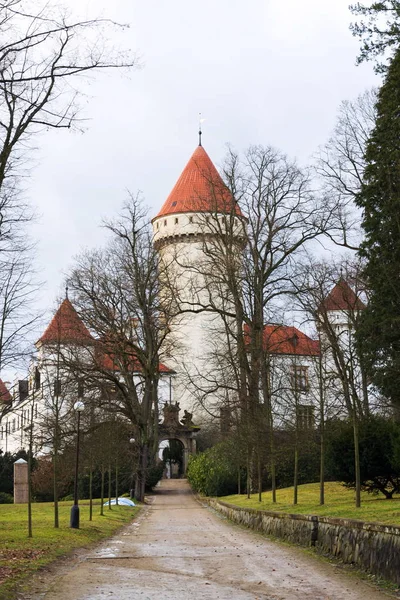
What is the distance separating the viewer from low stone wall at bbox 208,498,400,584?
12.6m

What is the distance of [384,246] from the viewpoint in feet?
79.9

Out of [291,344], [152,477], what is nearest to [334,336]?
[291,344]

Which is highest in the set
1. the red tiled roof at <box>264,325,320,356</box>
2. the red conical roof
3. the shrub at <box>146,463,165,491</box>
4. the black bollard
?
the red conical roof

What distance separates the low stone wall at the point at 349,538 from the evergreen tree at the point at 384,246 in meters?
4.94

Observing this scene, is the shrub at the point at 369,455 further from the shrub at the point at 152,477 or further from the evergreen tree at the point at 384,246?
the shrub at the point at 152,477

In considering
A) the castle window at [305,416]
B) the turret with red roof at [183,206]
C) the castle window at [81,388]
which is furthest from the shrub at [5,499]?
the castle window at [305,416]

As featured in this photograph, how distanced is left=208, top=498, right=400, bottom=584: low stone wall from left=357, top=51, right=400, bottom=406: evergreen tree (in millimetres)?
4944

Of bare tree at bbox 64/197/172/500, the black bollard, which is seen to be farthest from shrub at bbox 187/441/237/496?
the black bollard

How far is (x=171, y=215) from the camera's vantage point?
73.6 m

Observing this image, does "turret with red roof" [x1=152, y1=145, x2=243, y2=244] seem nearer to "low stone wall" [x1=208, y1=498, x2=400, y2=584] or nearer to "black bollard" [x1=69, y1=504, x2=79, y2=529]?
"black bollard" [x1=69, y1=504, x2=79, y2=529]

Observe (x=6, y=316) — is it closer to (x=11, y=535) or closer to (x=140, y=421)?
(x=11, y=535)

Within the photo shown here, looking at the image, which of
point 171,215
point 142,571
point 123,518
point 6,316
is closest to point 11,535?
point 6,316

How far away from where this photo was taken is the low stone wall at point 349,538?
41.4 ft

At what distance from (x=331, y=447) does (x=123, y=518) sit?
7.95 metres
